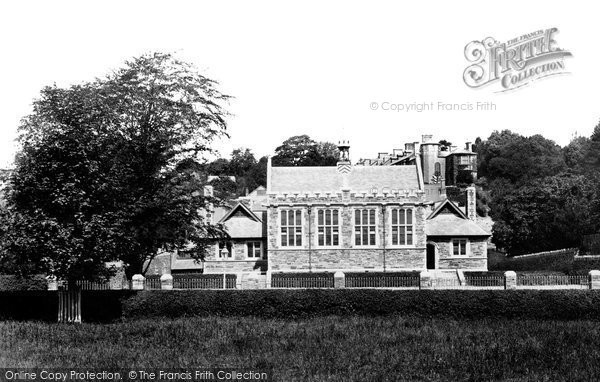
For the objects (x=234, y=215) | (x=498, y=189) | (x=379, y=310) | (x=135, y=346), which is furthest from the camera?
(x=498, y=189)

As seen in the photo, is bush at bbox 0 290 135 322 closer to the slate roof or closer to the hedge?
the hedge

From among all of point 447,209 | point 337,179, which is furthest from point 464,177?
point 337,179

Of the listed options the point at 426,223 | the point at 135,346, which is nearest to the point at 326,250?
the point at 426,223

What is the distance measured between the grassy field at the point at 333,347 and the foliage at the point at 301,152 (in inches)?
2891

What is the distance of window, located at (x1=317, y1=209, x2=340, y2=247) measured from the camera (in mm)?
50031

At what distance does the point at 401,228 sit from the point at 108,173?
82.4ft

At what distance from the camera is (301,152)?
10544 cm

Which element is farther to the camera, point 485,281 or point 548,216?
point 548,216

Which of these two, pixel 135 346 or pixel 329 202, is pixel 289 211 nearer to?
pixel 329 202

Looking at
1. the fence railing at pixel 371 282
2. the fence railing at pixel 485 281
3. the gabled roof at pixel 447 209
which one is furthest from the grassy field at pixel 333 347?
the gabled roof at pixel 447 209

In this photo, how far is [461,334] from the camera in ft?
78.2

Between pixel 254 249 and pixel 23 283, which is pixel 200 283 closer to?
pixel 23 283

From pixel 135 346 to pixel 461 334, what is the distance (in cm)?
976

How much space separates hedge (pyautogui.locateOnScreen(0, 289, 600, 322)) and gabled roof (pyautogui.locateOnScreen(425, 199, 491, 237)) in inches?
835
